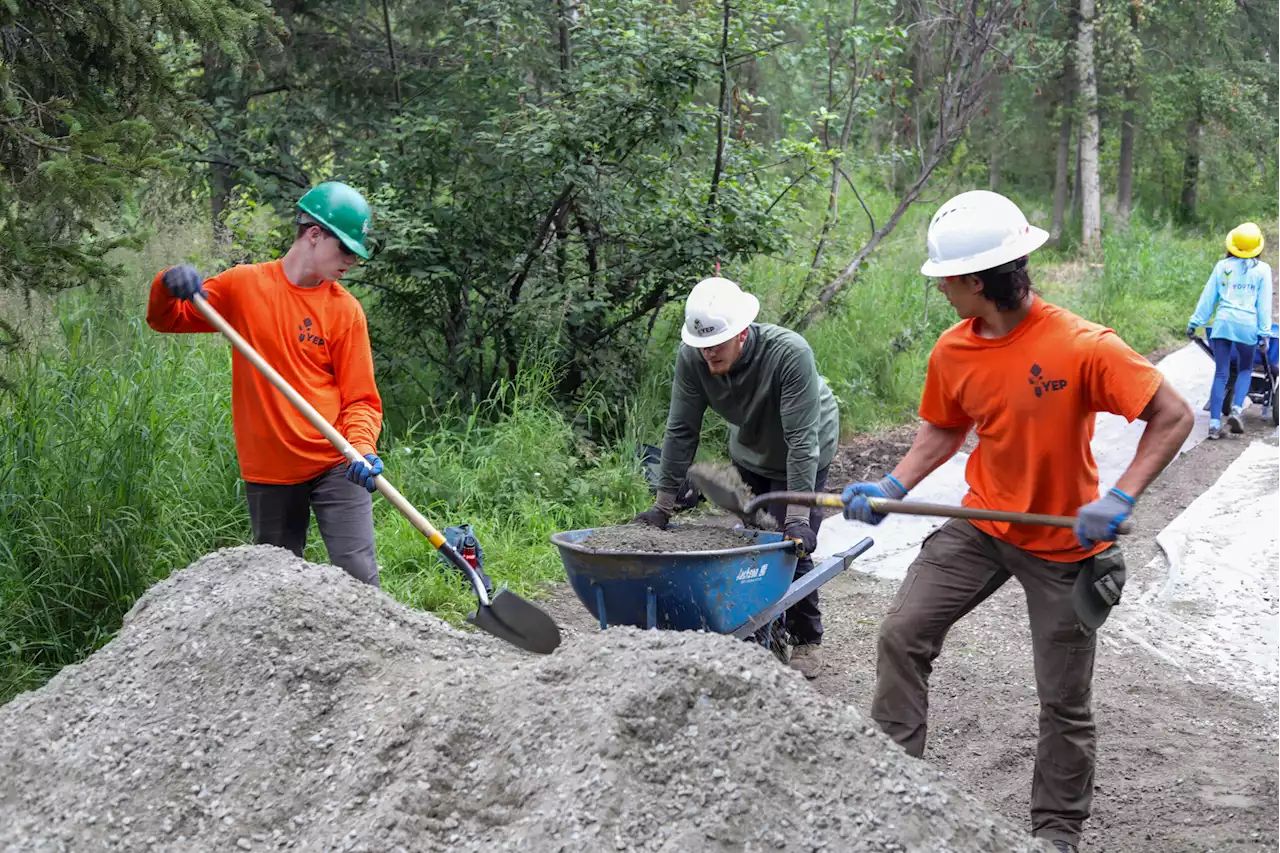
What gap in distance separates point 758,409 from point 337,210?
1754 mm

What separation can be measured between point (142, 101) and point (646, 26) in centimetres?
384

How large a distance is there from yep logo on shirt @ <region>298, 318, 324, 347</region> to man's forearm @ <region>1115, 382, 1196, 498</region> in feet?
8.29

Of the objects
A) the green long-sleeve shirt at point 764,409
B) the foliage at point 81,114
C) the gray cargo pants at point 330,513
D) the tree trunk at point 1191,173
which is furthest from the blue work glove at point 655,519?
the tree trunk at point 1191,173

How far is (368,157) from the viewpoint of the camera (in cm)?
715

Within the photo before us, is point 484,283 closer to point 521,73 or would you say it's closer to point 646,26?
point 521,73

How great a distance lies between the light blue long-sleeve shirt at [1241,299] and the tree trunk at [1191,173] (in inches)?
522

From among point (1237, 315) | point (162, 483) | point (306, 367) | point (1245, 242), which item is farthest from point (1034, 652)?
point (1245, 242)

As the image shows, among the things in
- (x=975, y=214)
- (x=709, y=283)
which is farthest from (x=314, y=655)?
(x=975, y=214)

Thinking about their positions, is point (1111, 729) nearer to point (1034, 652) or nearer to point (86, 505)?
point (1034, 652)

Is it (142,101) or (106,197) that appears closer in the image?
(106,197)

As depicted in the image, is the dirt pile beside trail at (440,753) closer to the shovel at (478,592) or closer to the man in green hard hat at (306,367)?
the shovel at (478,592)

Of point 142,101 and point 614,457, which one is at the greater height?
point 142,101

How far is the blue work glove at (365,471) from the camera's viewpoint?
3.65m

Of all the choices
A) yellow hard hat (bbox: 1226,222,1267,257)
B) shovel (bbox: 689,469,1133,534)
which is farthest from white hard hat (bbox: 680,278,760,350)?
yellow hard hat (bbox: 1226,222,1267,257)
